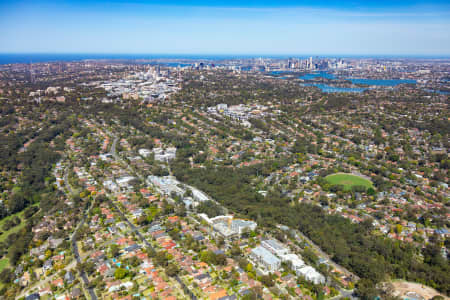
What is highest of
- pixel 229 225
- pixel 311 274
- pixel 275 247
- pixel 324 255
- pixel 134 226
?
pixel 229 225

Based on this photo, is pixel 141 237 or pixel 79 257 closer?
pixel 79 257

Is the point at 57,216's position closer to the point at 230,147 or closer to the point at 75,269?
the point at 75,269

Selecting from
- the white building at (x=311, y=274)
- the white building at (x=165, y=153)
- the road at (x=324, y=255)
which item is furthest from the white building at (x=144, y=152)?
the white building at (x=311, y=274)

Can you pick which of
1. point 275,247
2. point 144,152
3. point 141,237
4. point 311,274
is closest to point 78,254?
point 141,237

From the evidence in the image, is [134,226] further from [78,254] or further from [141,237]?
[78,254]

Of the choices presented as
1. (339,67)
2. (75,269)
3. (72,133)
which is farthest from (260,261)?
(339,67)

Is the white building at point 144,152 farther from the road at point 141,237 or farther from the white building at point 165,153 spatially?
the road at point 141,237

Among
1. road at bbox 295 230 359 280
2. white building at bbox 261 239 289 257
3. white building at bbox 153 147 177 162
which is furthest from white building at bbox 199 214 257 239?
white building at bbox 153 147 177 162

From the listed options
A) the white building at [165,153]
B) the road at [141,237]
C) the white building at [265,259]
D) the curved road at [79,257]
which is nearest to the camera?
the road at [141,237]
